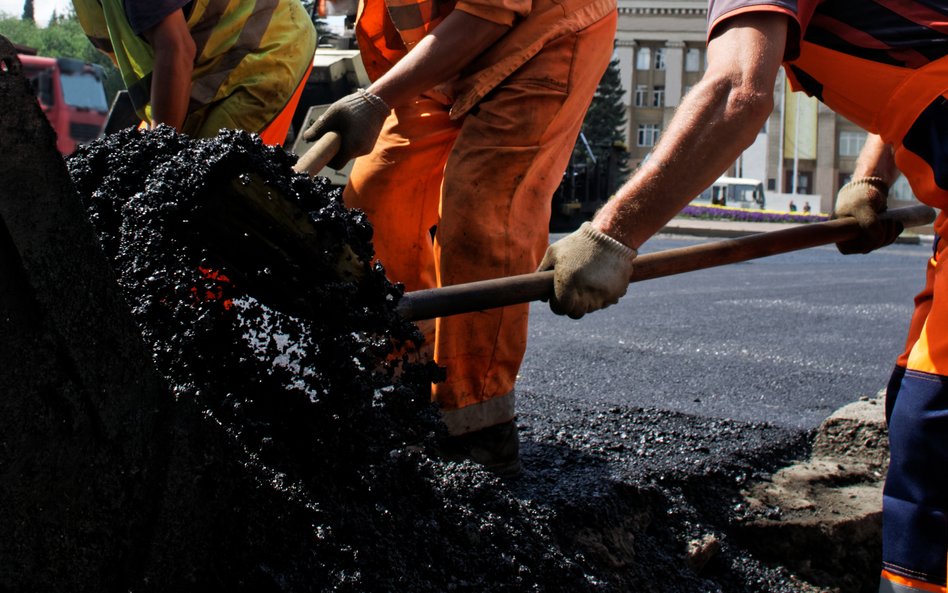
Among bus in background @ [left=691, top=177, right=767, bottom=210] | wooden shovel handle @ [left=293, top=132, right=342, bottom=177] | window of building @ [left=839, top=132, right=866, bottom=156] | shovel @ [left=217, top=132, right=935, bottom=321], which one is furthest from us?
window of building @ [left=839, top=132, right=866, bottom=156]

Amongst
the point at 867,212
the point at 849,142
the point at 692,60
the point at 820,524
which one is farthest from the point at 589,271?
the point at 692,60

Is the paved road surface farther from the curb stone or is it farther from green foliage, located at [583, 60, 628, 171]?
green foliage, located at [583, 60, 628, 171]

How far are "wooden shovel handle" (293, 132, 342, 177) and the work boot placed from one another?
787 millimetres

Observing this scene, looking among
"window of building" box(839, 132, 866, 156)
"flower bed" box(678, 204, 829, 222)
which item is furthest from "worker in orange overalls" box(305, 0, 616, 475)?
"window of building" box(839, 132, 866, 156)

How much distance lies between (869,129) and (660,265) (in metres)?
0.52

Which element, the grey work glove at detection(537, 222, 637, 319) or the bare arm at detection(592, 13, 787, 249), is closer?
the bare arm at detection(592, 13, 787, 249)

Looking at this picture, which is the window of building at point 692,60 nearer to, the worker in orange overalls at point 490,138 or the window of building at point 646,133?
the window of building at point 646,133

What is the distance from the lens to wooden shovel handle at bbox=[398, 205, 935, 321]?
7.14ft

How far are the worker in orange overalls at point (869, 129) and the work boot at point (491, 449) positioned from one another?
0.78 meters

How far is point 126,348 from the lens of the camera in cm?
170

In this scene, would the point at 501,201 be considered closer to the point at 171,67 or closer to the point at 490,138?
the point at 490,138

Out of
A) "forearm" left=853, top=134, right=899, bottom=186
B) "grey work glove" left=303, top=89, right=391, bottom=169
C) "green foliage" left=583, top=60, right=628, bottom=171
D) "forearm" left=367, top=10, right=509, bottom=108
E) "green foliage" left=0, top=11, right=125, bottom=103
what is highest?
"green foliage" left=0, top=11, right=125, bottom=103

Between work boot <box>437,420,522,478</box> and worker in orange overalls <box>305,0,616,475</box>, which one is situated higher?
worker in orange overalls <box>305,0,616,475</box>

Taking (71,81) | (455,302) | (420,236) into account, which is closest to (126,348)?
(455,302)
